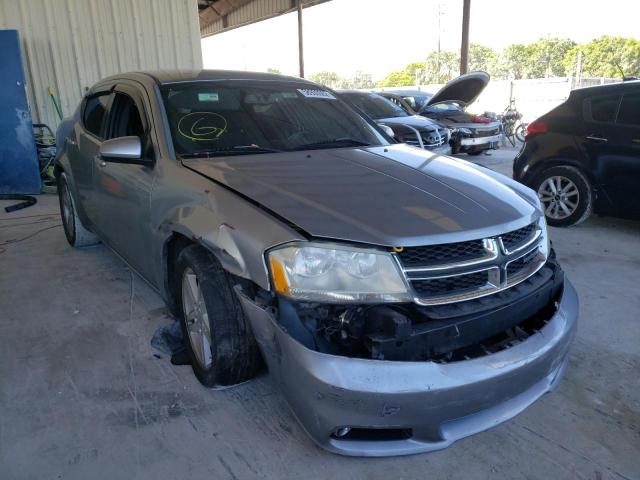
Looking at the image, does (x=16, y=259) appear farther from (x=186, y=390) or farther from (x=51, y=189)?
(x=51, y=189)

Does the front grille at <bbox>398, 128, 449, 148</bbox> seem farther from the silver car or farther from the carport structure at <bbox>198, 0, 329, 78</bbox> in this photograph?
the carport structure at <bbox>198, 0, 329, 78</bbox>

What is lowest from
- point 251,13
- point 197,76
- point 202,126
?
point 202,126

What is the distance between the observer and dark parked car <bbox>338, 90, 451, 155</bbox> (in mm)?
8219

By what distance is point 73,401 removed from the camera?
2318 millimetres

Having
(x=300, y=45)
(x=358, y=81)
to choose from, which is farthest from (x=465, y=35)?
(x=358, y=81)

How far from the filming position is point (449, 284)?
1.82m

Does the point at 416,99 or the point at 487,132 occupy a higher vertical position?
the point at 416,99

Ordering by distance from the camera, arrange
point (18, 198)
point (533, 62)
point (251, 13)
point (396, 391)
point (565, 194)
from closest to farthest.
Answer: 1. point (396, 391)
2. point (565, 194)
3. point (18, 198)
4. point (251, 13)
5. point (533, 62)

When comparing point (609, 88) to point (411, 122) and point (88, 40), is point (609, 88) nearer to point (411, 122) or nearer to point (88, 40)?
point (411, 122)

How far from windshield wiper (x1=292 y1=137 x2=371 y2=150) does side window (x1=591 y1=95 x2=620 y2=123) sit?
319cm

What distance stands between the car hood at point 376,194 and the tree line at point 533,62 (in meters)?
23.7

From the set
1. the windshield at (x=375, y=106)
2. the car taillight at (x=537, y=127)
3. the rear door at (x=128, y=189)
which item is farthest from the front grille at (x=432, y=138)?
the rear door at (x=128, y=189)

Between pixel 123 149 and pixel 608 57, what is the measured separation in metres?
49.9

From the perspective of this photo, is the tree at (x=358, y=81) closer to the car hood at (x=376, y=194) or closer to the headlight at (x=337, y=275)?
the car hood at (x=376, y=194)
